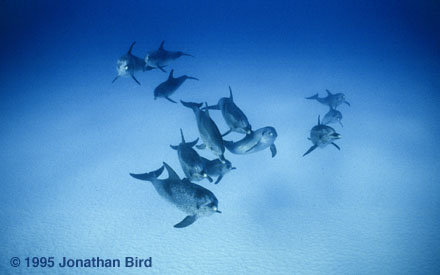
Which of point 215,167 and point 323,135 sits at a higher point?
point 323,135

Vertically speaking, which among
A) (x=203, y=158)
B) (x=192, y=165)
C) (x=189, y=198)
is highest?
(x=203, y=158)

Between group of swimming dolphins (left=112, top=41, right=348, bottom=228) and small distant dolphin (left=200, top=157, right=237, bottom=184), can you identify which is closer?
group of swimming dolphins (left=112, top=41, right=348, bottom=228)

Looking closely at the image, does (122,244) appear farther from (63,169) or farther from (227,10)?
(227,10)

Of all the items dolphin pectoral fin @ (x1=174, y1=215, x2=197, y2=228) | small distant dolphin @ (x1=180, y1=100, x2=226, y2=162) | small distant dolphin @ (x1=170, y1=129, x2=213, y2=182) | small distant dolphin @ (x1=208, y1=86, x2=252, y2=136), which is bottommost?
dolphin pectoral fin @ (x1=174, y1=215, x2=197, y2=228)

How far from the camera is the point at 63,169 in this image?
A: 4508 millimetres

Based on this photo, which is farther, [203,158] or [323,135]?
[323,135]

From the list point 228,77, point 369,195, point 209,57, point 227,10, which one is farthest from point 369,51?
point 227,10

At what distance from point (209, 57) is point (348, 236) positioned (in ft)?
42.6

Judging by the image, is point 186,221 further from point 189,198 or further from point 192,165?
point 192,165

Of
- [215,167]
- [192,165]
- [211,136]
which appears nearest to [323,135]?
[215,167]

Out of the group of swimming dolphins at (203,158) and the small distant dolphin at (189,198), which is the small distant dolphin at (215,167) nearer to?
the group of swimming dolphins at (203,158)

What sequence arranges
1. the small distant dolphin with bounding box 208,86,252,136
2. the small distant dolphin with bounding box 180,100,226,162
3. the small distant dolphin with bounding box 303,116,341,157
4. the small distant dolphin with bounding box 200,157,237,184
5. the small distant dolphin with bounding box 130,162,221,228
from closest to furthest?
1. the small distant dolphin with bounding box 130,162,221,228
2. the small distant dolphin with bounding box 180,100,226,162
3. the small distant dolphin with bounding box 208,86,252,136
4. the small distant dolphin with bounding box 200,157,237,184
5. the small distant dolphin with bounding box 303,116,341,157

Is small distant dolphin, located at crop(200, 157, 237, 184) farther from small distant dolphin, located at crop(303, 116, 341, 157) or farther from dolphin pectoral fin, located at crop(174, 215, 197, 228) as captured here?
small distant dolphin, located at crop(303, 116, 341, 157)

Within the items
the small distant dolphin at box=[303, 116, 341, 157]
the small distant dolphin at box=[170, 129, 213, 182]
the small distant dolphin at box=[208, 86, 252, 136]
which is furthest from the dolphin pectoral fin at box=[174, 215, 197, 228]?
the small distant dolphin at box=[303, 116, 341, 157]
